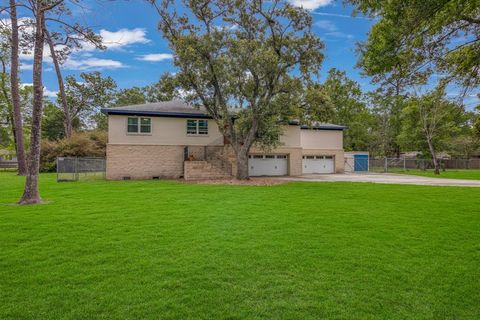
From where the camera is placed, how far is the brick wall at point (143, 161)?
20547 millimetres

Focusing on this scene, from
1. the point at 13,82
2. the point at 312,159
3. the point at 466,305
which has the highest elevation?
the point at 13,82

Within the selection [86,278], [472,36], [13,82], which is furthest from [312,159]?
[86,278]

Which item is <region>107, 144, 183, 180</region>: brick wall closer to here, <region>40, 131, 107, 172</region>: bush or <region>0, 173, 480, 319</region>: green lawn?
<region>40, 131, 107, 172</region>: bush

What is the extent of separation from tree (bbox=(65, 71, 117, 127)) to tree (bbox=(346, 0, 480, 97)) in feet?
147

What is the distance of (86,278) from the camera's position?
3990 millimetres

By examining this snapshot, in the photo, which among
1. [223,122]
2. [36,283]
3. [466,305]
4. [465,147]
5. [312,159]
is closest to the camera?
[466,305]

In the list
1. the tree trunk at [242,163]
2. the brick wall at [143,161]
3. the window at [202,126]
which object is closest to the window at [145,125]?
the brick wall at [143,161]

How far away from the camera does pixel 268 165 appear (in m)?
25.1

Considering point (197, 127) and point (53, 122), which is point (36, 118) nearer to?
point (197, 127)

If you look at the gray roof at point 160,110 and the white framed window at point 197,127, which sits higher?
the gray roof at point 160,110

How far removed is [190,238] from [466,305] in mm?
4204

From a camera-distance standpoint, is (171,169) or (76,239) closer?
(76,239)

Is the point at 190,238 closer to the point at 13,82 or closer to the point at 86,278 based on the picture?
the point at 86,278

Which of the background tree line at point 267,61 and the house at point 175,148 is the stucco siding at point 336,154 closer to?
the house at point 175,148
